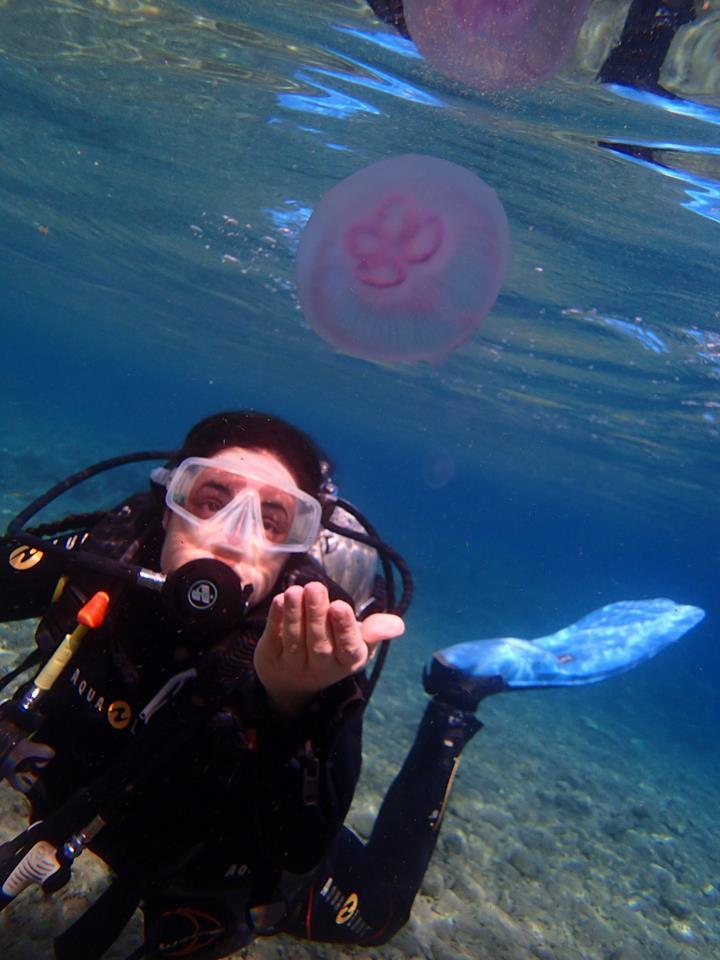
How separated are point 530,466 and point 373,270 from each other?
38844 millimetres

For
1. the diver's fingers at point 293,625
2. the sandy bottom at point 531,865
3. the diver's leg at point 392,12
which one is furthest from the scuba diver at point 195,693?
the diver's leg at point 392,12

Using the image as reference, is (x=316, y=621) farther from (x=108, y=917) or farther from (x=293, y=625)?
(x=108, y=917)

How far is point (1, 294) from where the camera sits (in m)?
48.6

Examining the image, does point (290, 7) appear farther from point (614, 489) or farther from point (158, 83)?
point (614, 489)

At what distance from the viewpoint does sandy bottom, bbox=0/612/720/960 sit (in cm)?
421

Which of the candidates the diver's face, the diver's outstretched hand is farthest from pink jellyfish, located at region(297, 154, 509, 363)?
the diver's outstretched hand

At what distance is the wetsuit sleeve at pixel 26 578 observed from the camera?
3221 millimetres

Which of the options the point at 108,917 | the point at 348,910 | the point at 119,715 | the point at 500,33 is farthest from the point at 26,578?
the point at 500,33

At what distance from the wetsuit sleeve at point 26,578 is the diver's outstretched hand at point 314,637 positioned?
190 cm

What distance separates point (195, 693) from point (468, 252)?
8.96 ft

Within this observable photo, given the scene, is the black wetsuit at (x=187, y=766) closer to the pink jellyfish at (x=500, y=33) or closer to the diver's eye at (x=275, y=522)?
the diver's eye at (x=275, y=522)

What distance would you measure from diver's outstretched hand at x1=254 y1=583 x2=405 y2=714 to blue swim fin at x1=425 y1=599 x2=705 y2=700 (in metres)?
4.01

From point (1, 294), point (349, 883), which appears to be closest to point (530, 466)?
point (349, 883)

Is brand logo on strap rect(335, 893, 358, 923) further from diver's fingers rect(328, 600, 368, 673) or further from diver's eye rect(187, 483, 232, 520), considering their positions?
diver's fingers rect(328, 600, 368, 673)
